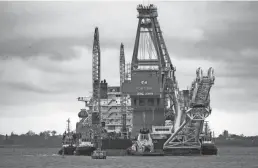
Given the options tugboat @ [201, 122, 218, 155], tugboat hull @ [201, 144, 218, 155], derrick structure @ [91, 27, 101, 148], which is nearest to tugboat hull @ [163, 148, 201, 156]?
tugboat hull @ [201, 144, 218, 155]

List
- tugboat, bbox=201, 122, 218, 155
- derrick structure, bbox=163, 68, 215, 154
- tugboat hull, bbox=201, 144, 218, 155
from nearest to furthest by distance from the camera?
derrick structure, bbox=163, 68, 215, 154 < tugboat hull, bbox=201, 144, 218, 155 < tugboat, bbox=201, 122, 218, 155

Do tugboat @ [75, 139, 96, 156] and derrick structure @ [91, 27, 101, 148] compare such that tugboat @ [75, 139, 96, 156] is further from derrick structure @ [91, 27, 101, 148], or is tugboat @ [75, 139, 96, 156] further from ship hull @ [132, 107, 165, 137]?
ship hull @ [132, 107, 165, 137]

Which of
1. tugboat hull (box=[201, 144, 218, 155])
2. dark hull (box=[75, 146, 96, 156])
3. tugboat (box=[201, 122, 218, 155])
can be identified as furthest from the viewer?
dark hull (box=[75, 146, 96, 156])

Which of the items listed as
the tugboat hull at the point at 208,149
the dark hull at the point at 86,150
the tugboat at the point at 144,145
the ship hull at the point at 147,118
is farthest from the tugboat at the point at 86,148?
the tugboat hull at the point at 208,149

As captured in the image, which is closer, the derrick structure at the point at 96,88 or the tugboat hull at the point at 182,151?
the tugboat hull at the point at 182,151

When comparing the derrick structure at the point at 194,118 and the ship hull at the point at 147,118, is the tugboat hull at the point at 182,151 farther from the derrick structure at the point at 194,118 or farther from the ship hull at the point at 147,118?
the ship hull at the point at 147,118

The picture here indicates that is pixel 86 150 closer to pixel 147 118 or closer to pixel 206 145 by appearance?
pixel 147 118

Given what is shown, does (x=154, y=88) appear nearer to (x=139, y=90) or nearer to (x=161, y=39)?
(x=139, y=90)

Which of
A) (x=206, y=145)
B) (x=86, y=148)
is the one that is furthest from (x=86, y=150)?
(x=206, y=145)

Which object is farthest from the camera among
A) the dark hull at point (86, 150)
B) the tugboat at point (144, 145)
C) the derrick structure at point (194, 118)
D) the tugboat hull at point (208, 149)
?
the dark hull at point (86, 150)

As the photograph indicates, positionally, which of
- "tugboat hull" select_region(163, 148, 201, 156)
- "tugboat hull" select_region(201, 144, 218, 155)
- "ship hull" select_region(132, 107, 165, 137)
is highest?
"ship hull" select_region(132, 107, 165, 137)

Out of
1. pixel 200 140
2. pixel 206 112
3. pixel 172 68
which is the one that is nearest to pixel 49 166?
pixel 206 112

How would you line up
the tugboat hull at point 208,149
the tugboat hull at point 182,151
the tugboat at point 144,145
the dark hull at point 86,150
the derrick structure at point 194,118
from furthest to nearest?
the dark hull at point 86,150, the tugboat hull at point 208,149, the tugboat hull at point 182,151, the tugboat at point 144,145, the derrick structure at point 194,118

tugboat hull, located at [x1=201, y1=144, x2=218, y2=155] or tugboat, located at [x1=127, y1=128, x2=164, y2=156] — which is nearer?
tugboat, located at [x1=127, y1=128, x2=164, y2=156]
